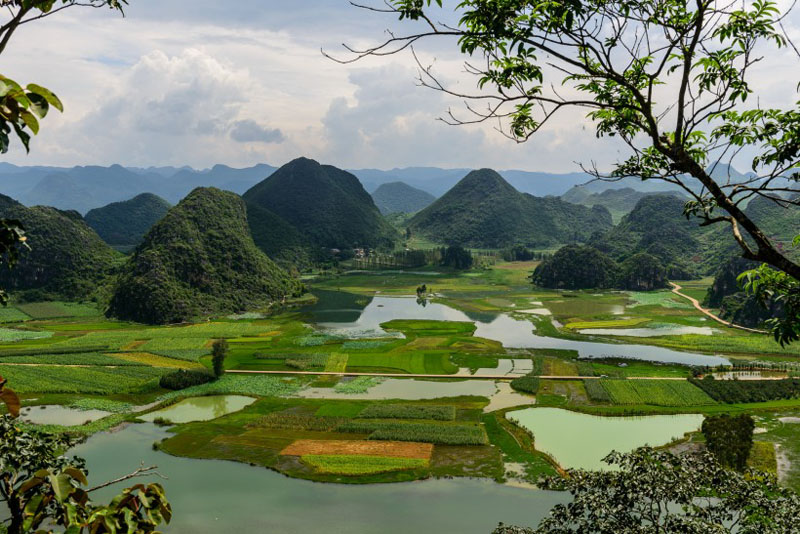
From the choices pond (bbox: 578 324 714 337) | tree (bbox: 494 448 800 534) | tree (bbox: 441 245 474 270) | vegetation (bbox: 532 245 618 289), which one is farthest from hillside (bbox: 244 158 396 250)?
tree (bbox: 494 448 800 534)

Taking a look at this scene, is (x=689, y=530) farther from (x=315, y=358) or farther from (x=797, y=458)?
(x=315, y=358)

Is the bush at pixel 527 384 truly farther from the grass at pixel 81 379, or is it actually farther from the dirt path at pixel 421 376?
the grass at pixel 81 379

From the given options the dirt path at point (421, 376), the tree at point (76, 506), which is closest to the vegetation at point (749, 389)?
the dirt path at point (421, 376)

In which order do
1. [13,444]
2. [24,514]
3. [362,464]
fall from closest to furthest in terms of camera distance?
[24,514], [13,444], [362,464]

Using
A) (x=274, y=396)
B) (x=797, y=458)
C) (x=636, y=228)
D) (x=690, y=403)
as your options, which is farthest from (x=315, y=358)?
(x=636, y=228)

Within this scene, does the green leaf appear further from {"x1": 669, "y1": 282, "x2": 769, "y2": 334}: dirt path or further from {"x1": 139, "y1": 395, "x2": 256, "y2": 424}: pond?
{"x1": 669, "y1": 282, "x2": 769, "y2": 334}: dirt path

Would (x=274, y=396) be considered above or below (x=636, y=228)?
below

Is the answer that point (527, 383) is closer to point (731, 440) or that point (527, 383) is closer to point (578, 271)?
point (731, 440)
